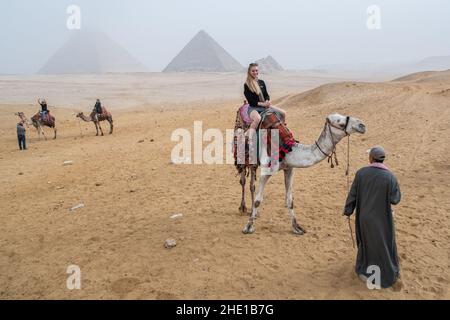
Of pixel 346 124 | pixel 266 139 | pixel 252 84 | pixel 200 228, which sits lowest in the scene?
pixel 200 228

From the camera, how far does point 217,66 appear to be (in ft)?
479

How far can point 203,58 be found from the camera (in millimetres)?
150250

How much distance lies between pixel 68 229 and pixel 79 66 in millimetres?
210359

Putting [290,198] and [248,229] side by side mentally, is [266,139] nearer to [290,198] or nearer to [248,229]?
[290,198]

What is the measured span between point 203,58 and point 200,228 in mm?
150413

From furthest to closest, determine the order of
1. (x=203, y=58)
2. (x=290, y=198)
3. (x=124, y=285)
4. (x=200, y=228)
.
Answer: (x=203, y=58) → (x=200, y=228) → (x=290, y=198) → (x=124, y=285)

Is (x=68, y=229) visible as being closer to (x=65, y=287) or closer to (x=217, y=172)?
(x=65, y=287)

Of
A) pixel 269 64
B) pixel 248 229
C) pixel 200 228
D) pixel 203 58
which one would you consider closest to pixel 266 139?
pixel 248 229

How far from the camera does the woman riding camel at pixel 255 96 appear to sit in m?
6.38

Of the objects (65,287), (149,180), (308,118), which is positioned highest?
(308,118)

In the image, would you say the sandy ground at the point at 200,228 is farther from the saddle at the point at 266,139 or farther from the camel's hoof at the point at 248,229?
the saddle at the point at 266,139

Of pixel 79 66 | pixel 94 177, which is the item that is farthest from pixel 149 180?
pixel 79 66

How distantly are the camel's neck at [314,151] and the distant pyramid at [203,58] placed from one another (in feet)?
467

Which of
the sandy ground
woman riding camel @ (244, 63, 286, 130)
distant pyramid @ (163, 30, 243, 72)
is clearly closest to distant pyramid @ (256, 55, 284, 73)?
distant pyramid @ (163, 30, 243, 72)
